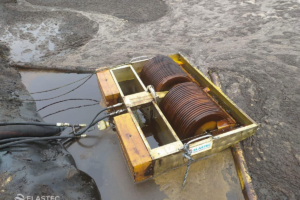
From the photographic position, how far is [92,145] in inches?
159

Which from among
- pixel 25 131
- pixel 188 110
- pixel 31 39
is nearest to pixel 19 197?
pixel 25 131

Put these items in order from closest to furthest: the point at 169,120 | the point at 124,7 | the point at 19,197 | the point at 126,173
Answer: the point at 19,197 → the point at 126,173 → the point at 169,120 → the point at 124,7

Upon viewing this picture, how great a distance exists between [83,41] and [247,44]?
231 inches

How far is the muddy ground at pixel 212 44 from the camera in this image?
157 inches

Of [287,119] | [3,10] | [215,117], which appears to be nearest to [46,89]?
[215,117]

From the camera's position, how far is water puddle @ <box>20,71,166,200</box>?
3.37 meters

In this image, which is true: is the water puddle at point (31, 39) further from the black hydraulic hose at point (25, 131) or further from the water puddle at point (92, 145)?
the black hydraulic hose at point (25, 131)

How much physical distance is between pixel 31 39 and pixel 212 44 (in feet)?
21.7

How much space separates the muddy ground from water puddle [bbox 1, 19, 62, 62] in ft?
0.11

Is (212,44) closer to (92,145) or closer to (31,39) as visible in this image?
(92,145)

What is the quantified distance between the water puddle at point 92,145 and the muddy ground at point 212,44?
56cm

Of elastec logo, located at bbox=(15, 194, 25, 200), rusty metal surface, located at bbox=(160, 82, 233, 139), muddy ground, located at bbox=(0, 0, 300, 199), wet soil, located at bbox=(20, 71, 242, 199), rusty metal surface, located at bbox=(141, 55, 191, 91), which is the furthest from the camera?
rusty metal surface, located at bbox=(141, 55, 191, 91)

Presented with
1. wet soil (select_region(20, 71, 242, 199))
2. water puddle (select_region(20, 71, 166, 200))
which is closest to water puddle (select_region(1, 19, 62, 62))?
water puddle (select_region(20, 71, 166, 200))

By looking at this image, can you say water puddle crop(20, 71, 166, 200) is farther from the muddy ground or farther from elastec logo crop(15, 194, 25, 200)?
elastec logo crop(15, 194, 25, 200)
